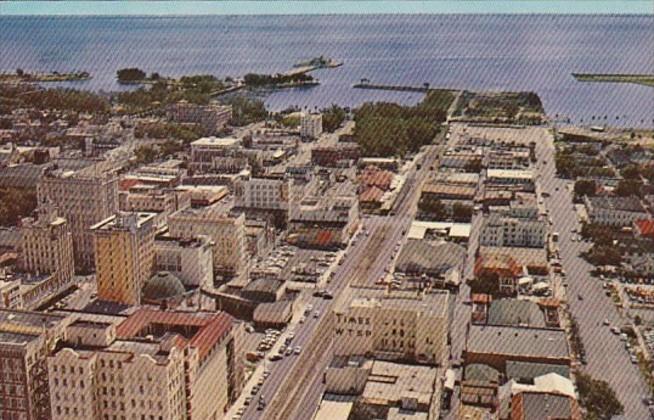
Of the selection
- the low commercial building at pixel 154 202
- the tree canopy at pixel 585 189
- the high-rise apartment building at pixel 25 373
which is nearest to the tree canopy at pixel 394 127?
the tree canopy at pixel 585 189

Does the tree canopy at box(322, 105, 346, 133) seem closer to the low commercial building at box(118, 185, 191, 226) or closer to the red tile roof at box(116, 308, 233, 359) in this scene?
the low commercial building at box(118, 185, 191, 226)

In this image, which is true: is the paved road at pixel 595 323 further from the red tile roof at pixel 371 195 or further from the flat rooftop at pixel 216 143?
the flat rooftop at pixel 216 143

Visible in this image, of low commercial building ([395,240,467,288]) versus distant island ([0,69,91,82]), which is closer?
low commercial building ([395,240,467,288])

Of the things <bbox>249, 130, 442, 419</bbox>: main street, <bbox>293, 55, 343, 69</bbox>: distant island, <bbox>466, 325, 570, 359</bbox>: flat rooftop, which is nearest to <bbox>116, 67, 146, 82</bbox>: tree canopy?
<bbox>293, 55, 343, 69</bbox>: distant island

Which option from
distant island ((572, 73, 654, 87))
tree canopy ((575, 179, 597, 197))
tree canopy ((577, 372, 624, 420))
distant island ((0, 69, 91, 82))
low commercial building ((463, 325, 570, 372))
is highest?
distant island ((572, 73, 654, 87))

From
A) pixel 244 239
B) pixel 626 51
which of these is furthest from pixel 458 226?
pixel 626 51

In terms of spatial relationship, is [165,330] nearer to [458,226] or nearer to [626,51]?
[458,226]
